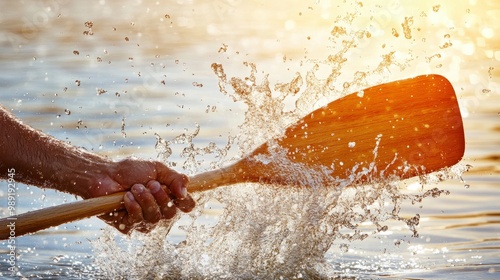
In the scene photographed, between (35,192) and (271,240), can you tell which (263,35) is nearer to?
(35,192)

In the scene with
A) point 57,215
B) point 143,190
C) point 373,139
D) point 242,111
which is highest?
point 242,111

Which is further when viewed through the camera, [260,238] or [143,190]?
[260,238]

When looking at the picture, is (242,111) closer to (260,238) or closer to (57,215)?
(260,238)

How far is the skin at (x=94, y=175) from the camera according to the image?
3.87 m

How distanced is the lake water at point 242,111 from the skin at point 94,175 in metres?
0.59

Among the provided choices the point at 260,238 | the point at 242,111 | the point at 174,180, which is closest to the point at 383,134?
the point at 260,238

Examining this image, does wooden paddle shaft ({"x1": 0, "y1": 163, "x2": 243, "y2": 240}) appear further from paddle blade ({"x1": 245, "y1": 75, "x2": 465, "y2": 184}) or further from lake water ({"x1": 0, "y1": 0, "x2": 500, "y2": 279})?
paddle blade ({"x1": 245, "y1": 75, "x2": 465, "y2": 184})

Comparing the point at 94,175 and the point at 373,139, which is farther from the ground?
the point at 373,139

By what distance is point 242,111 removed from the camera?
782 centimetres

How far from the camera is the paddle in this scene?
4512 mm

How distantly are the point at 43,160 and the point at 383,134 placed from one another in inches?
59.2

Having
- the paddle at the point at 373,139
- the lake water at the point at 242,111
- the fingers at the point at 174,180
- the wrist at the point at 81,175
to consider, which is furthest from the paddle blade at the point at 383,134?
the wrist at the point at 81,175

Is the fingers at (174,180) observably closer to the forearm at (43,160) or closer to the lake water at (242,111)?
the forearm at (43,160)

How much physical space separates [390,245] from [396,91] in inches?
33.0
